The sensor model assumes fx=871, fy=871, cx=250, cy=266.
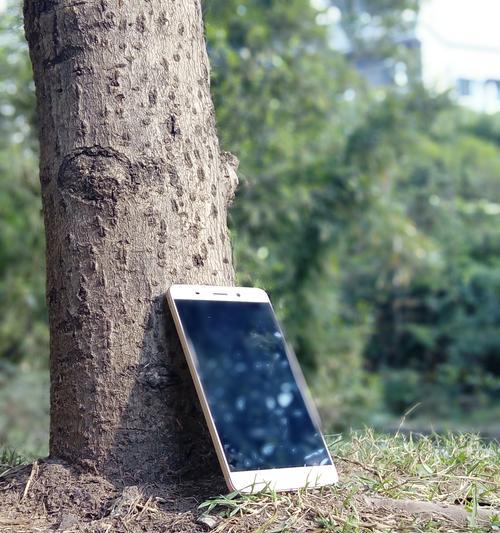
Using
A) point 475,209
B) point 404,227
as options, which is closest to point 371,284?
point 475,209

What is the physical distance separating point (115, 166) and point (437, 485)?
125 cm

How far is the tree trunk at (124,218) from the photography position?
2.32 m

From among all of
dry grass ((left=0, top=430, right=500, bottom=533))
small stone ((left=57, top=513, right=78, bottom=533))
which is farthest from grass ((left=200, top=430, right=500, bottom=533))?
small stone ((left=57, top=513, right=78, bottom=533))

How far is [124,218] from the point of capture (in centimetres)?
240

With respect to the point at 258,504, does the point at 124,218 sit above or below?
above

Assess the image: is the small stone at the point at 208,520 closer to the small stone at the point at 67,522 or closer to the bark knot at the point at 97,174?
the small stone at the point at 67,522

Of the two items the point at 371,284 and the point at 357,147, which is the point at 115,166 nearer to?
the point at 357,147

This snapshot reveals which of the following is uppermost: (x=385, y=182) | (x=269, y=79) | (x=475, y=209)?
(x=269, y=79)

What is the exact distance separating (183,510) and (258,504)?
19 cm

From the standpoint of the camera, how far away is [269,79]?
402 inches

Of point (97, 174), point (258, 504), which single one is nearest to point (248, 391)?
point (258, 504)

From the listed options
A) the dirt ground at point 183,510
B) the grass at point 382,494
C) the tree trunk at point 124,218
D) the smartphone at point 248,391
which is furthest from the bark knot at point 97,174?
the grass at point 382,494

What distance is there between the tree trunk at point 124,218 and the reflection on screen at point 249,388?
10 centimetres

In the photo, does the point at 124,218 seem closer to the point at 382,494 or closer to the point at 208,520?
the point at 208,520
